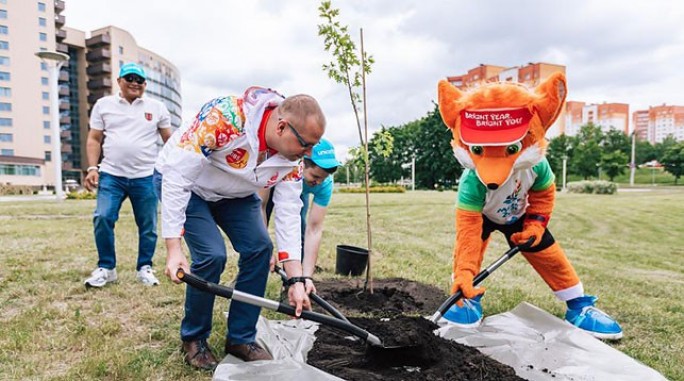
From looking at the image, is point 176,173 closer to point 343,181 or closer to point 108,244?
point 108,244

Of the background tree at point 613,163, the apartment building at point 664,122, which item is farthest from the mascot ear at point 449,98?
the apartment building at point 664,122

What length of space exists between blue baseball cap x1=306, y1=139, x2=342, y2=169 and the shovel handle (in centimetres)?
115

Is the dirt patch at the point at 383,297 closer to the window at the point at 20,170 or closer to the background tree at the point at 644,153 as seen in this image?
the window at the point at 20,170

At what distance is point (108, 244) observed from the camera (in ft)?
12.1

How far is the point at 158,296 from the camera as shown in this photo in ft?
11.3

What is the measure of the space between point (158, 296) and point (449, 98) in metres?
2.52

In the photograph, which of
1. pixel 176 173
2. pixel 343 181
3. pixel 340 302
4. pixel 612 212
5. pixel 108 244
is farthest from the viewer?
pixel 343 181

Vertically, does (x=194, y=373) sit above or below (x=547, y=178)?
below

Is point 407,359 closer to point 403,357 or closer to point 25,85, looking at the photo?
point 403,357

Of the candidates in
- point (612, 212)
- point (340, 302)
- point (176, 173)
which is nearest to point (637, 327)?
point (340, 302)

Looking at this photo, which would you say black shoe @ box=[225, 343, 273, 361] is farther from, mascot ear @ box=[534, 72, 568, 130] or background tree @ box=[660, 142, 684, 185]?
background tree @ box=[660, 142, 684, 185]

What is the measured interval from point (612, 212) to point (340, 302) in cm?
1207

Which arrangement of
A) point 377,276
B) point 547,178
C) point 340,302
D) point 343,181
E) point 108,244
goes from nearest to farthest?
point 547,178, point 340,302, point 108,244, point 377,276, point 343,181

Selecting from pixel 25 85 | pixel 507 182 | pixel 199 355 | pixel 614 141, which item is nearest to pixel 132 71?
pixel 199 355
